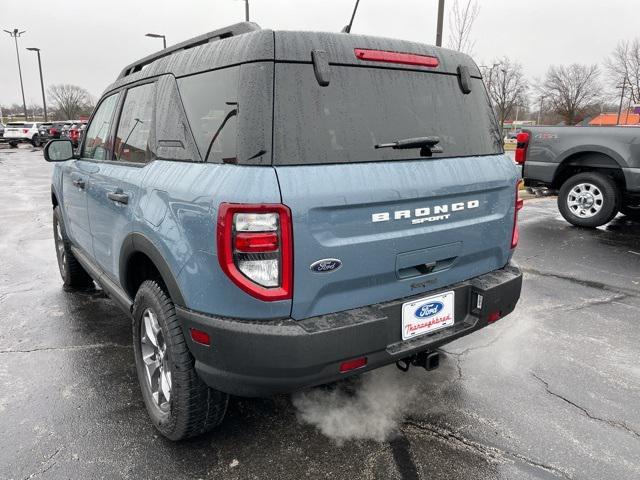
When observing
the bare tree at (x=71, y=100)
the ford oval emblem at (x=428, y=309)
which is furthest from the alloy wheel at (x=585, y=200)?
the bare tree at (x=71, y=100)

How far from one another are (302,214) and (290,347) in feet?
1.75

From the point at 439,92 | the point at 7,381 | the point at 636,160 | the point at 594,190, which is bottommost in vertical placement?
the point at 7,381

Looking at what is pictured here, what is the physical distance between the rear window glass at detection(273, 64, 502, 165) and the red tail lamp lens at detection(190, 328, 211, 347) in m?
0.80

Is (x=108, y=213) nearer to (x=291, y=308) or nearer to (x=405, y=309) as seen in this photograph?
(x=291, y=308)

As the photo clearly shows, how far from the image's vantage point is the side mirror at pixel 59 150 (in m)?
3.94

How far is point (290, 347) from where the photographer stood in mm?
1931

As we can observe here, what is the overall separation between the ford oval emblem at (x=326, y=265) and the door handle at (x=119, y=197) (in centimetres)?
128

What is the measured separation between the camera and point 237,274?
1917mm

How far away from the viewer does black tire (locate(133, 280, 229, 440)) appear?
2.25 metres

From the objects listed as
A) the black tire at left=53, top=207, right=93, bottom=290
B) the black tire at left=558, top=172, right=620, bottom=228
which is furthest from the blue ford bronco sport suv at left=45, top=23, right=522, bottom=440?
the black tire at left=558, top=172, right=620, bottom=228

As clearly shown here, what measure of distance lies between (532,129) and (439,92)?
6.03m

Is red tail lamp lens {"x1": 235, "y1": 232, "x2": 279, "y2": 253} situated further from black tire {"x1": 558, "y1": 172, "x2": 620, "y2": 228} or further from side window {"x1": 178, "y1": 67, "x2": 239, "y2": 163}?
black tire {"x1": 558, "y1": 172, "x2": 620, "y2": 228}

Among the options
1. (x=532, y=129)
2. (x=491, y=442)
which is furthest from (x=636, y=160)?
(x=491, y=442)

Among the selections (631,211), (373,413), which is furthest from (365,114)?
(631,211)
